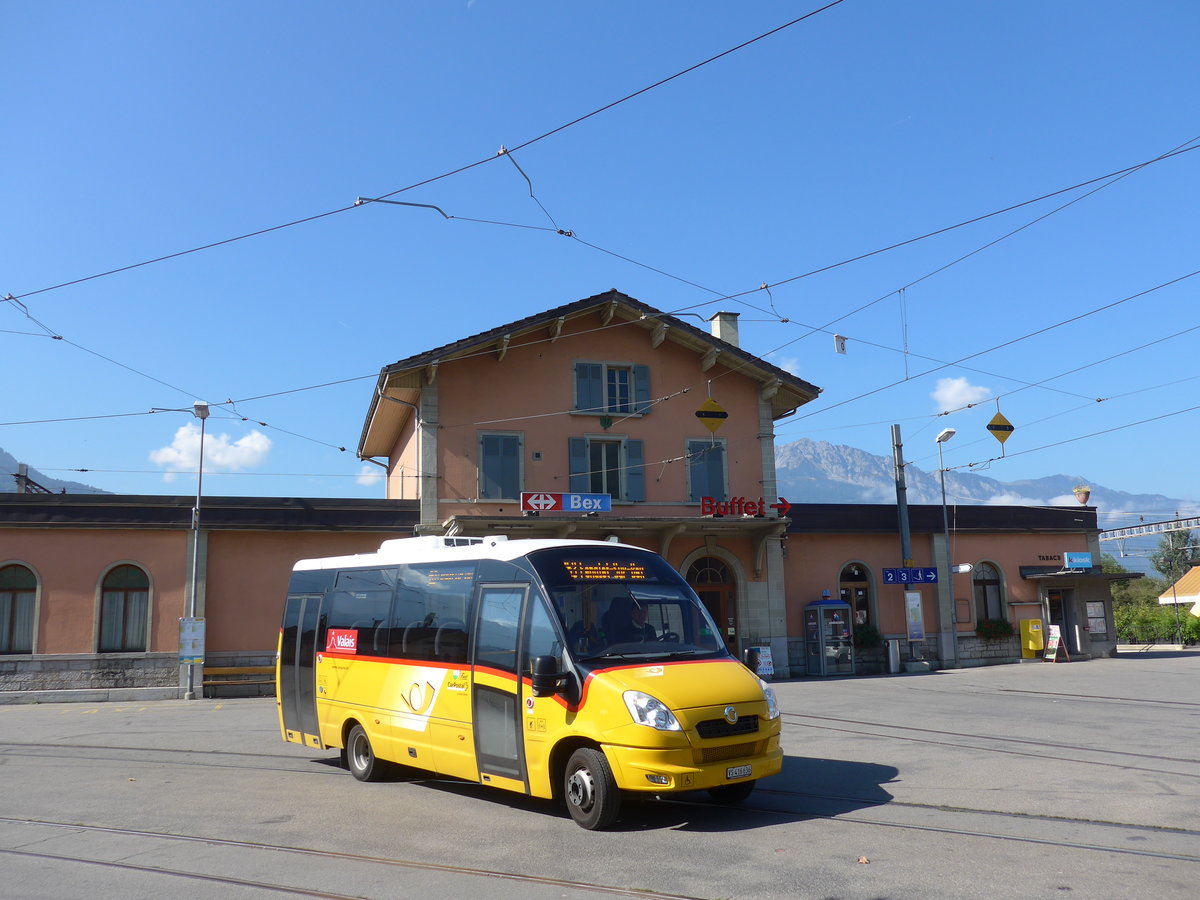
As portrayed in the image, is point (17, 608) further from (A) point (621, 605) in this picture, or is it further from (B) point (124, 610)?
(A) point (621, 605)

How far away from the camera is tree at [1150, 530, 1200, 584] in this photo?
3661 inches

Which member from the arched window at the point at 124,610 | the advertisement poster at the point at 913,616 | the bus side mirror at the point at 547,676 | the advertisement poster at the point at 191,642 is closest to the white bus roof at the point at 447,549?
the bus side mirror at the point at 547,676

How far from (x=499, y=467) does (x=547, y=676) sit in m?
18.5

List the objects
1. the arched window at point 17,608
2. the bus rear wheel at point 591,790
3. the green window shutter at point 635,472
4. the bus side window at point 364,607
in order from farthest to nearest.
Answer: the green window shutter at point 635,472
the arched window at point 17,608
the bus side window at point 364,607
the bus rear wheel at point 591,790

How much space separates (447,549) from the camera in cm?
1088

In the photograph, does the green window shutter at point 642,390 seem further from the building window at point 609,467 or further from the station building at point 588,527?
the building window at point 609,467

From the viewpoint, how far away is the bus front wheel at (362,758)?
11352 millimetres

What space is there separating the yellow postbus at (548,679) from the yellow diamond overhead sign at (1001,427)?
44.6 feet

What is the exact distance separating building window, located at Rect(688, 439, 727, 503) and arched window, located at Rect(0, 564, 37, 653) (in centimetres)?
1757

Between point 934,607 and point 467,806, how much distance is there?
23.9m

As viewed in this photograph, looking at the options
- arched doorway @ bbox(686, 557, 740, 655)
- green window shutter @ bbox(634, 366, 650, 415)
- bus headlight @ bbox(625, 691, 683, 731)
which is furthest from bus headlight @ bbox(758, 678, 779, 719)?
green window shutter @ bbox(634, 366, 650, 415)

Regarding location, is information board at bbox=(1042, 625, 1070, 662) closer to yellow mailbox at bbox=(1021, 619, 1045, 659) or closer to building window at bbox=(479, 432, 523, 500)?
yellow mailbox at bbox=(1021, 619, 1045, 659)

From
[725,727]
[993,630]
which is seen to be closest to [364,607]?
[725,727]

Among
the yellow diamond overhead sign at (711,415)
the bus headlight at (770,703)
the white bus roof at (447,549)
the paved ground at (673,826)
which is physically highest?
the yellow diamond overhead sign at (711,415)
